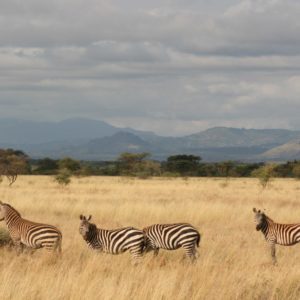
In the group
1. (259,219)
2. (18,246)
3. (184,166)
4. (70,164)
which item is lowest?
(18,246)

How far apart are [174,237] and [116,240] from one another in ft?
3.74

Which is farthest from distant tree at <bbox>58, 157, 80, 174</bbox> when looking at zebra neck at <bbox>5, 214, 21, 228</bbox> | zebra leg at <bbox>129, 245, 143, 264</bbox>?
zebra leg at <bbox>129, 245, 143, 264</bbox>

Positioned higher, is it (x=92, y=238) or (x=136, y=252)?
(x=92, y=238)

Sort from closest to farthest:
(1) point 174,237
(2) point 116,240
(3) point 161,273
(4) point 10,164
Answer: (3) point 161,273 → (2) point 116,240 → (1) point 174,237 → (4) point 10,164

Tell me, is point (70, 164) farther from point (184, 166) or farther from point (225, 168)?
point (225, 168)

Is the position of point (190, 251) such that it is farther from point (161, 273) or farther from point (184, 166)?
point (184, 166)

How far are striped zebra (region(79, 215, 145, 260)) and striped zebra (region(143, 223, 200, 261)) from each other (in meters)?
0.56

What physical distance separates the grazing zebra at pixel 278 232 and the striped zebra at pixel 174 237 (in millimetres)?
1688

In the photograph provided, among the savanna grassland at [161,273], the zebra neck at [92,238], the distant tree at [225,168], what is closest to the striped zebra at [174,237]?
the savanna grassland at [161,273]

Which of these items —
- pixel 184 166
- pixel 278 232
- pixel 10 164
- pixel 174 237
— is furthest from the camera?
pixel 184 166

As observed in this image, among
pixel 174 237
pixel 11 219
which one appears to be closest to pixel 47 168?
pixel 11 219

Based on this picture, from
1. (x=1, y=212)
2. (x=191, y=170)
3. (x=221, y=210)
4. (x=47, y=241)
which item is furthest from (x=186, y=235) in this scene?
(x=191, y=170)

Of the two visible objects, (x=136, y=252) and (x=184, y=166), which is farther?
(x=184, y=166)

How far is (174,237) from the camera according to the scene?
11.7m
